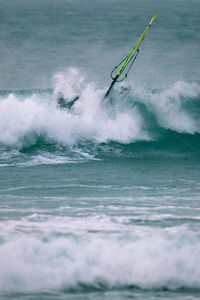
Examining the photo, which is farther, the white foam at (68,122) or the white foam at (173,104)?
the white foam at (173,104)

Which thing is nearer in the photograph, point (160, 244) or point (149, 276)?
point (149, 276)

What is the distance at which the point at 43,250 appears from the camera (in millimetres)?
6992

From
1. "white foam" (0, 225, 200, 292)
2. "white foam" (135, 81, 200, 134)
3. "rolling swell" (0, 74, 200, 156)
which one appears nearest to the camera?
"white foam" (0, 225, 200, 292)

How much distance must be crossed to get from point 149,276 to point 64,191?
4.25 meters

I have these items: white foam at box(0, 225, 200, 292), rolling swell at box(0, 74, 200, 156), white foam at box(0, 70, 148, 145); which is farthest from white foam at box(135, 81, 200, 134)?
white foam at box(0, 225, 200, 292)

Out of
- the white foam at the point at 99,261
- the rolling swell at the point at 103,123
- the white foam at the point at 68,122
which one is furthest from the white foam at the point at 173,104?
the white foam at the point at 99,261

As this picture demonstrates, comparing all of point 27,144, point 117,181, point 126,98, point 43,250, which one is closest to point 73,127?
point 27,144

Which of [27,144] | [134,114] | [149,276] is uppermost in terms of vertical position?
[134,114]

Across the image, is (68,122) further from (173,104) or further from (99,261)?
(99,261)

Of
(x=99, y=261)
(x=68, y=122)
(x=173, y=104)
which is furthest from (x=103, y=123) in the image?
(x=99, y=261)

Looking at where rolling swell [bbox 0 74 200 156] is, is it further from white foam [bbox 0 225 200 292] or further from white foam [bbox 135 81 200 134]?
white foam [bbox 0 225 200 292]

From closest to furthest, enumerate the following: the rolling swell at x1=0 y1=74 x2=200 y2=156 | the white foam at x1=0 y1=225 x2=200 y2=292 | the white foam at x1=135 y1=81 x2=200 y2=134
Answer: the white foam at x1=0 y1=225 x2=200 y2=292, the rolling swell at x1=0 y1=74 x2=200 y2=156, the white foam at x1=135 y1=81 x2=200 y2=134

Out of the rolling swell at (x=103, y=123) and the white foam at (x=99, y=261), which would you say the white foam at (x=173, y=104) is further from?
the white foam at (x=99, y=261)

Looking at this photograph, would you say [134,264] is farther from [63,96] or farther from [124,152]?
[63,96]
